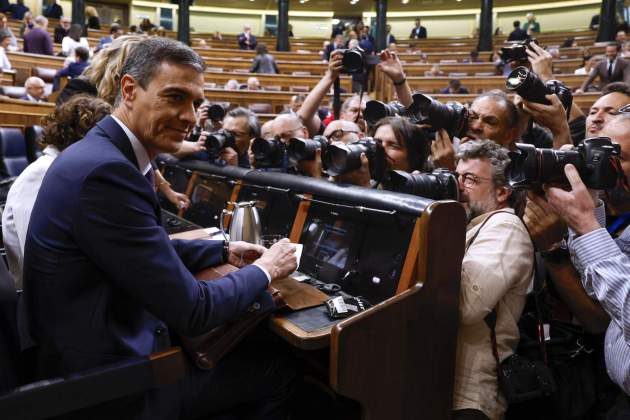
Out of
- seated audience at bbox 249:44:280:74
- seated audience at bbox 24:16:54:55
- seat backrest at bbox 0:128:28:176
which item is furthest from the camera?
seated audience at bbox 249:44:280:74

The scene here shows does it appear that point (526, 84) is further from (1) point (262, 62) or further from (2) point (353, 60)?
(1) point (262, 62)

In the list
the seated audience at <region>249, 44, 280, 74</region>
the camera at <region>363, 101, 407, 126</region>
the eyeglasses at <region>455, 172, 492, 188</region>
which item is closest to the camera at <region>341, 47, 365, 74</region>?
the camera at <region>363, 101, 407, 126</region>

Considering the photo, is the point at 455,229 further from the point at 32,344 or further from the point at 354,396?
the point at 32,344

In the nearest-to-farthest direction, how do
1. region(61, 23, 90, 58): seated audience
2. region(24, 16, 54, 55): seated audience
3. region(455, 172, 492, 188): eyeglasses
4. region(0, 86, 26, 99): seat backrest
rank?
region(455, 172, 492, 188): eyeglasses
region(0, 86, 26, 99): seat backrest
region(24, 16, 54, 55): seated audience
region(61, 23, 90, 58): seated audience

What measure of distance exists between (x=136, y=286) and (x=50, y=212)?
244 millimetres

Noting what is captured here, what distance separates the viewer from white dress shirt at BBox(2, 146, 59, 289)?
1.58 meters

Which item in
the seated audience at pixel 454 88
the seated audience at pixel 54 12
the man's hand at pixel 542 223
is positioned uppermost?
the seated audience at pixel 54 12

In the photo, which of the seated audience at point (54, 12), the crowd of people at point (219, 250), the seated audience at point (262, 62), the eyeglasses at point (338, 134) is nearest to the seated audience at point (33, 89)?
the seated audience at point (262, 62)

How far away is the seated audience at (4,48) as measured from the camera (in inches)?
249

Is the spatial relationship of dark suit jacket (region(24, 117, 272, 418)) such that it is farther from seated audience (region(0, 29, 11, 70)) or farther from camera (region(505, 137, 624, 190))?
seated audience (region(0, 29, 11, 70))

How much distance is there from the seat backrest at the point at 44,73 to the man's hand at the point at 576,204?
737cm

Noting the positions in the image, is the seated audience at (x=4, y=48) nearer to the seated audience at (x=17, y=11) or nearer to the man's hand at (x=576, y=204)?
the seated audience at (x=17, y=11)

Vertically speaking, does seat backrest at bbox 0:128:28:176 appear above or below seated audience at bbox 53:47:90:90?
below

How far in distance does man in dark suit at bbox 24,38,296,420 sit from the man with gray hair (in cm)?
51
